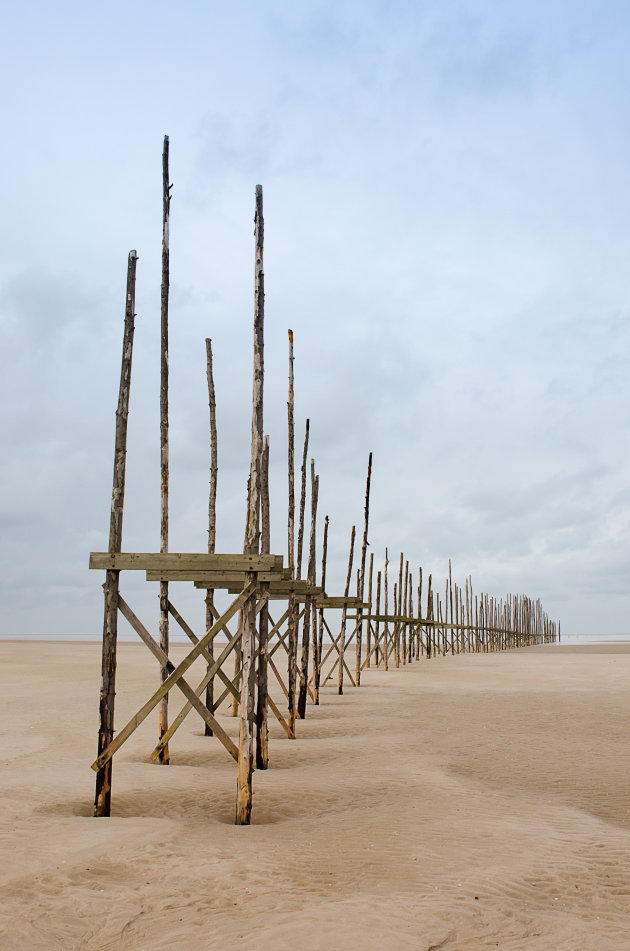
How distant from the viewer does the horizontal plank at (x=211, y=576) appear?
8043mm

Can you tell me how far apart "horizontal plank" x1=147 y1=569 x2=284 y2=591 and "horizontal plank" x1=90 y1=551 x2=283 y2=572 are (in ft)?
0.32

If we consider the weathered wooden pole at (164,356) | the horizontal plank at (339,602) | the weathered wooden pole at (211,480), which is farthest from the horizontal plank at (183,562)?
the horizontal plank at (339,602)

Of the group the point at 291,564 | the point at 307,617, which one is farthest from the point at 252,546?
the point at 307,617

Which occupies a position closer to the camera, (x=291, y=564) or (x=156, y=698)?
(x=156, y=698)

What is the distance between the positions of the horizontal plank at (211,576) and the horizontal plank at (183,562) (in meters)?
0.10

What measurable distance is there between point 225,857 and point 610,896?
110 inches

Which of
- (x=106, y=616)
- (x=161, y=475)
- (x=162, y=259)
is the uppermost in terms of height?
(x=162, y=259)

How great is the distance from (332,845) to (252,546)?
9.31 ft

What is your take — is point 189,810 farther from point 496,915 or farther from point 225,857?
point 496,915

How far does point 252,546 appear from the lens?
25.7 feet

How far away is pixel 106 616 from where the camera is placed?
290 inches

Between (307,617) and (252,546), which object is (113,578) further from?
(307,617)

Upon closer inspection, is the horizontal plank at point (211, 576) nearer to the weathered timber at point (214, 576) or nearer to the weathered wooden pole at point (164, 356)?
the weathered timber at point (214, 576)

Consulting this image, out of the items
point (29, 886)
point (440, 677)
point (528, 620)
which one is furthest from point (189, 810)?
point (528, 620)
